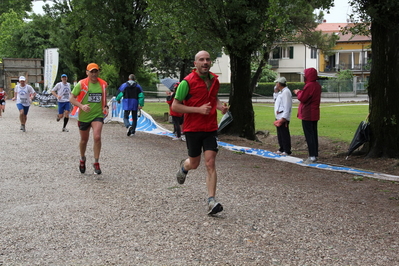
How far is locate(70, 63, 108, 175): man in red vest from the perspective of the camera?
9.53 metres

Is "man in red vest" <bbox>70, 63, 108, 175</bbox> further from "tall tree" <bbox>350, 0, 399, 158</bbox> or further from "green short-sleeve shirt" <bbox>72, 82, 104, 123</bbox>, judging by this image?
"tall tree" <bbox>350, 0, 399, 158</bbox>

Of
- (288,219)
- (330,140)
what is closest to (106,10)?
(330,140)

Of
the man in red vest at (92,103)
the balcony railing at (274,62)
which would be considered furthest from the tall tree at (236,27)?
the balcony railing at (274,62)

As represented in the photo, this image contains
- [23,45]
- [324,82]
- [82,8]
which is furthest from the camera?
[23,45]

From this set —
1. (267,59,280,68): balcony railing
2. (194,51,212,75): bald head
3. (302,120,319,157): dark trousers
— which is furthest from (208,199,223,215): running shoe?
(267,59,280,68): balcony railing

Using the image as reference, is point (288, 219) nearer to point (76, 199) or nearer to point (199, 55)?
point (199, 55)

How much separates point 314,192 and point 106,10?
1929 centimetres

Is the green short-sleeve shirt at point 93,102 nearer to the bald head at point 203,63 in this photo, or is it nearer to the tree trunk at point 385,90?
the bald head at point 203,63

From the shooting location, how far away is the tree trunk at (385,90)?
1117cm

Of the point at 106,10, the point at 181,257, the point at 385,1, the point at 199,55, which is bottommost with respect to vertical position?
the point at 181,257

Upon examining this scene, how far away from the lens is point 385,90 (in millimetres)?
11344

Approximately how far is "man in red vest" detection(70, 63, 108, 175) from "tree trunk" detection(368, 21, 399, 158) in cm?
555

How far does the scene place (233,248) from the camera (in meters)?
5.29

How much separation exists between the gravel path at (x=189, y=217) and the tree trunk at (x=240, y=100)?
577 cm
